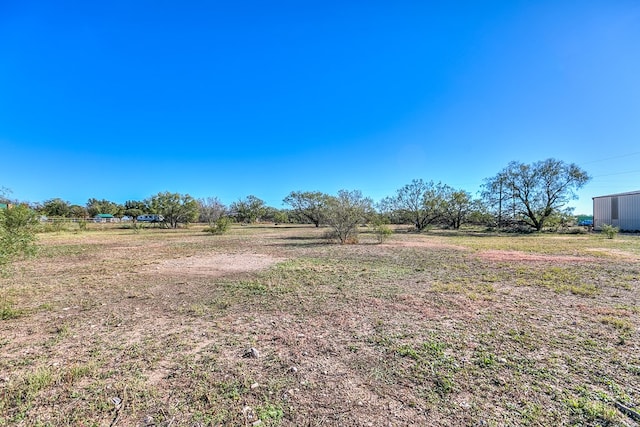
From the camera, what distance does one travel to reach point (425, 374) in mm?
2541

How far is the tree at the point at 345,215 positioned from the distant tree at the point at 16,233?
40.9 ft

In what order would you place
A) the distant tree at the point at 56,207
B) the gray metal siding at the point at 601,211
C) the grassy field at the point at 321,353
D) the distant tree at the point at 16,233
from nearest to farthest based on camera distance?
the grassy field at the point at 321,353 → the distant tree at the point at 16,233 → the gray metal siding at the point at 601,211 → the distant tree at the point at 56,207

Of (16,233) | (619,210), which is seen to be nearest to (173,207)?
(16,233)

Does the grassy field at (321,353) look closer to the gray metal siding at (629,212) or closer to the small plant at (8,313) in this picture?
the small plant at (8,313)

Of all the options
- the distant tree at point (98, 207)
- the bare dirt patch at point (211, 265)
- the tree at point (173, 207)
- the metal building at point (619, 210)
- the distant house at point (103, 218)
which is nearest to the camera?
the bare dirt patch at point (211, 265)

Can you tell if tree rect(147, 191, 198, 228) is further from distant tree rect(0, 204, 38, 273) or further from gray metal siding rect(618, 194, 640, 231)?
gray metal siding rect(618, 194, 640, 231)

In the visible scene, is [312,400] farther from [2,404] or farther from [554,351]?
[554,351]

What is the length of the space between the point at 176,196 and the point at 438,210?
36.4 m

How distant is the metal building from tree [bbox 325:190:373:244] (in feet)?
92.0

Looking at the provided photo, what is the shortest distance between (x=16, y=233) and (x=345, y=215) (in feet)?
42.9

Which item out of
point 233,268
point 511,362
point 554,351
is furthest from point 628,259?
point 233,268

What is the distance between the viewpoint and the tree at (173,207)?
3741 centimetres

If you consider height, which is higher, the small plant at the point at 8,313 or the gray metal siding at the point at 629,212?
the gray metal siding at the point at 629,212

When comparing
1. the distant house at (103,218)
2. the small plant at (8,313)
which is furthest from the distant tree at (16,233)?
the distant house at (103,218)
